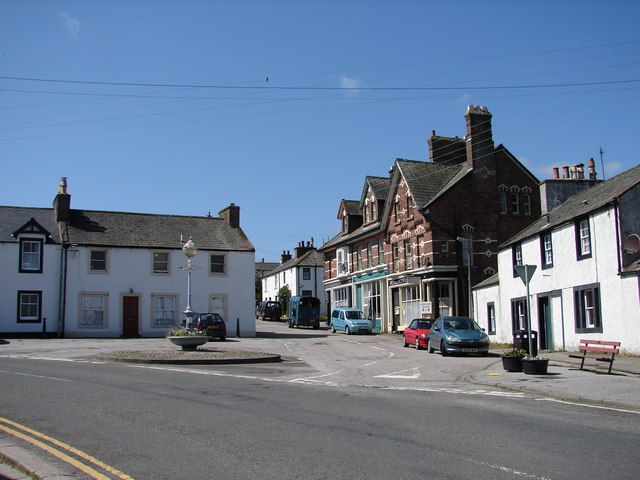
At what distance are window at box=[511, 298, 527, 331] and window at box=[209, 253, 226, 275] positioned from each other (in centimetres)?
2126

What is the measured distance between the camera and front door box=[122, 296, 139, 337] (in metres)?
42.8

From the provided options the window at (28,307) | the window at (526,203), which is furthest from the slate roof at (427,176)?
the window at (28,307)

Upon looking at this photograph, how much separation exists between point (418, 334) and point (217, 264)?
→ 18864mm

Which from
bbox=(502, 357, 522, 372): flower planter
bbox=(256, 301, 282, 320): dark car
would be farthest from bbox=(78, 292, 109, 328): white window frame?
bbox=(256, 301, 282, 320): dark car

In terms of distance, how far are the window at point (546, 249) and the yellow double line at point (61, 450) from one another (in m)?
24.1

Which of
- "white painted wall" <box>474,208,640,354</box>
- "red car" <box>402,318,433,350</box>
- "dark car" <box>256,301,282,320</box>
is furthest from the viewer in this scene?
"dark car" <box>256,301,282,320</box>

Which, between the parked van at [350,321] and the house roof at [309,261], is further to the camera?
the house roof at [309,261]

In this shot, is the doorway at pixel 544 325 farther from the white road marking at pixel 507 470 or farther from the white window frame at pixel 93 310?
the white window frame at pixel 93 310

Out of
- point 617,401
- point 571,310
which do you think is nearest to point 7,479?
point 617,401

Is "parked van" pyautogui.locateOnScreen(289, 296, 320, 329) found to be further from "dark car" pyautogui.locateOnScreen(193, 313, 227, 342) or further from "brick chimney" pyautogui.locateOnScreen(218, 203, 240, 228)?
"dark car" pyautogui.locateOnScreen(193, 313, 227, 342)

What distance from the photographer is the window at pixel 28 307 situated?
40.3 meters

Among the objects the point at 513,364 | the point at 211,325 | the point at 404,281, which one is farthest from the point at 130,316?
the point at 513,364

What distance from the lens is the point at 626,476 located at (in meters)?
7.25

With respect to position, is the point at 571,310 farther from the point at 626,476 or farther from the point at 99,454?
the point at 99,454
